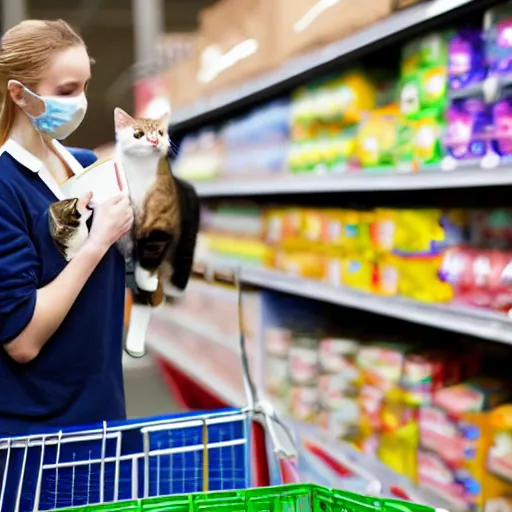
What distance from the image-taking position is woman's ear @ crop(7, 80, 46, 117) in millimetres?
933

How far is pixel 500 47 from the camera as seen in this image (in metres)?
1.69

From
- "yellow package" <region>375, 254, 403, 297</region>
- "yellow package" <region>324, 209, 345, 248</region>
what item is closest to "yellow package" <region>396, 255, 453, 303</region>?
"yellow package" <region>375, 254, 403, 297</region>

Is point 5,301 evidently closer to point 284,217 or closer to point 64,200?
point 64,200

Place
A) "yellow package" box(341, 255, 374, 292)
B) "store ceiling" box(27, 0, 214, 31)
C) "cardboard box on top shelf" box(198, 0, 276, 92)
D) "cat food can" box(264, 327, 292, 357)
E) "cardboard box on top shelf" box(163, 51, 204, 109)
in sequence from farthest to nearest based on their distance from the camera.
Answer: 1. "store ceiling" box(27, 0, 214, 31)
2. "cardboard box on top shelf" box(163, 51, 204, 109)
3. "cat food can" box(264, 327, 292, 357)
4. "cardboard box on top shelf" box(198, 0, 276, 92)
5. "yellow package" box(341, 255, 374, 292)

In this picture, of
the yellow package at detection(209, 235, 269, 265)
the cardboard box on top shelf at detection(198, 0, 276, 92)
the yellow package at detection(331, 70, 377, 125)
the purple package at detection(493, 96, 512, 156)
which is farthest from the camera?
the yellow package at detection(209, 235, 269, 265)

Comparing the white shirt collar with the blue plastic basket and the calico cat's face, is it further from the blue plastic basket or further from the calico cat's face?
the blue plastic basket

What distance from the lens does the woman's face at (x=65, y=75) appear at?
937mm

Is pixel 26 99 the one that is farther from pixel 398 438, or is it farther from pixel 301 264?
pixel 301 264

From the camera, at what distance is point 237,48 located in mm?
2861

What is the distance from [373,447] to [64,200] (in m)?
1.56

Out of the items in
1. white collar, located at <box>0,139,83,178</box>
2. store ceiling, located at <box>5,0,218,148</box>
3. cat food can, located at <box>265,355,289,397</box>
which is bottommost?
cat food can, located at <box>265,355,289,397</box>

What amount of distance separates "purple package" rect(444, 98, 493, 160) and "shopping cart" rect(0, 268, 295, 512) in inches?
35.0

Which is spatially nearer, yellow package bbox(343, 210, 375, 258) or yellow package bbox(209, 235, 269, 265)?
yellow package bbox(343, 210, 375, 258)

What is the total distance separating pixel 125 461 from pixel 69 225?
0.37 metres
